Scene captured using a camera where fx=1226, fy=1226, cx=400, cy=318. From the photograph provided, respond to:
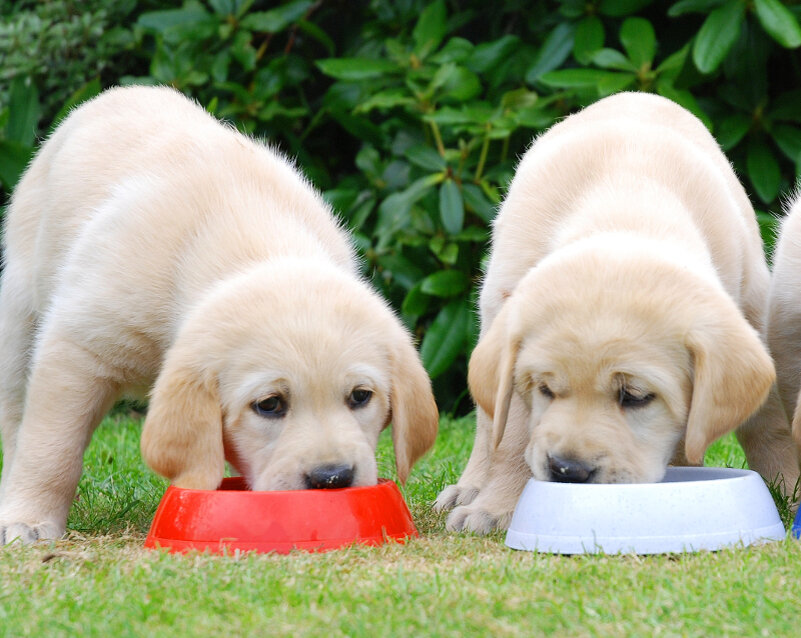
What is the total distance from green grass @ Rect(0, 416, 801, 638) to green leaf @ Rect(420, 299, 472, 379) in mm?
3083

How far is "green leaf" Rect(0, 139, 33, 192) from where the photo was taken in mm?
7688

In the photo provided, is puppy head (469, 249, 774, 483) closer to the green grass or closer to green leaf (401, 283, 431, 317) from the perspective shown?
the green grass

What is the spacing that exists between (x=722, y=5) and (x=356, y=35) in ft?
8.75

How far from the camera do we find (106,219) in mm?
4746

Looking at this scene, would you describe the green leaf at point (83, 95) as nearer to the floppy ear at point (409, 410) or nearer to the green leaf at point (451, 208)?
the green leaf at point (451, 208)

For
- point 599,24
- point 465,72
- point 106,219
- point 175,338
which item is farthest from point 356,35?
point 175,338

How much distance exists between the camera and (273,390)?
388 centimetres

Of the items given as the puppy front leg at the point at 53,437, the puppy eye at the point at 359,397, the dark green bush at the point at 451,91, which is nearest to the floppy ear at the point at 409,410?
the puppy eye at the point at 359,397

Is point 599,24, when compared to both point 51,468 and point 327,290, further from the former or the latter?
point 51,468

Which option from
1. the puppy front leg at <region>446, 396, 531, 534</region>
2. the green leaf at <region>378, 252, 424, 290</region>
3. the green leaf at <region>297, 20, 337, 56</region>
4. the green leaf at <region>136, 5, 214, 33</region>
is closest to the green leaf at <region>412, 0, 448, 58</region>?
the green leaf at <region>297, 20, 337, 56</region>

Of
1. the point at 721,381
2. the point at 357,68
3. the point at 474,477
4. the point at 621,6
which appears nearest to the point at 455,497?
the point at 474,477

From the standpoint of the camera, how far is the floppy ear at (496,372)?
4082 mm

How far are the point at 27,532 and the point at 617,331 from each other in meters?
2.11

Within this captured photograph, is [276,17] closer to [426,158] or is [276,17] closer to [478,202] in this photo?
[426,158]
